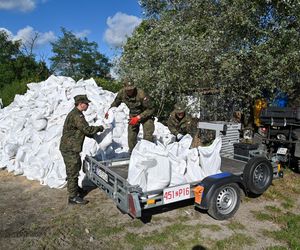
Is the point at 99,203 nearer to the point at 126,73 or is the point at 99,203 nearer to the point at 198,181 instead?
the point at 198,181

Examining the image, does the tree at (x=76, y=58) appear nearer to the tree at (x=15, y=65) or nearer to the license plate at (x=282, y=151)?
the tree at (x=15, y=65)

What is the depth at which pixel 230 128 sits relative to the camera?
6.69 metres

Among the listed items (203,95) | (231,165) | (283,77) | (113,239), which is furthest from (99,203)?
(283,77)

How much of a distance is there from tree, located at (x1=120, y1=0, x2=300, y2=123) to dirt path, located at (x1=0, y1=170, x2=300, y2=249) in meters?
3.53

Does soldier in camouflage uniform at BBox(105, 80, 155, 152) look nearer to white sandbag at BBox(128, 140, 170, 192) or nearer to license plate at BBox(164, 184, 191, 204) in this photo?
white sandbag at BBox(128, 140, 170, 192)

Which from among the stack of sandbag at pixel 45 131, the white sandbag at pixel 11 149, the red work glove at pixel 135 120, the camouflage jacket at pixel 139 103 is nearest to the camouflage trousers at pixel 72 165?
the stack of sandbag at pixel 45 131

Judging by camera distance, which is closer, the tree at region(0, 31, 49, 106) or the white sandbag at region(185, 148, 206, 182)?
the white sandbag at region(185, 148, 206, 182)

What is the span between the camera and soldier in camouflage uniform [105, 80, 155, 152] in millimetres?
6059

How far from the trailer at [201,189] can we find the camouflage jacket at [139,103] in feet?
4.23

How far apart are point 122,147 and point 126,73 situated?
13.2 ft

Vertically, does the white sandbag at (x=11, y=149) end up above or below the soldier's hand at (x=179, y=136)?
below

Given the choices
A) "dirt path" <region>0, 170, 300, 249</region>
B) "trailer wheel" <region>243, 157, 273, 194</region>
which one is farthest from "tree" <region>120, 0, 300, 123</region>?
"dirt path" <region>0, 170, 300, 249</region>

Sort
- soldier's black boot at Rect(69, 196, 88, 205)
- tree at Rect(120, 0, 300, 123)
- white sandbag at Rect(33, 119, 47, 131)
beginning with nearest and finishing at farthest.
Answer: soldier's black boot at Rect(69, 196, 88, 205), tree at Rect(120, 0, 300, 123), white sandbag at Rect(33, 119, 47, 131)

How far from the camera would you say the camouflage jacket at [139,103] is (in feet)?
20.0
